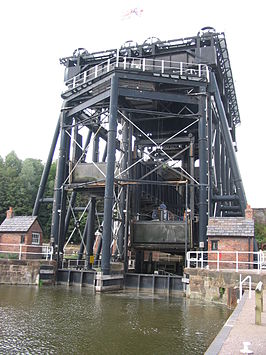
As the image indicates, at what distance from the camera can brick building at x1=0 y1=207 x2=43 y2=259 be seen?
76.7 feet

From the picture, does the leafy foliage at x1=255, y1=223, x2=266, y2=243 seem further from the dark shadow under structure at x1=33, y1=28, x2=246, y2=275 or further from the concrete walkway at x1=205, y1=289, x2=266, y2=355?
the concrete walkway at x1=205, y1=289, x2=266, y2=355

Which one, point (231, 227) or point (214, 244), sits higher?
point (231, 227)

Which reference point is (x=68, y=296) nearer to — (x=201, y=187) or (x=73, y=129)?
(x=201, y=187)

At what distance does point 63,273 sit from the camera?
22156 mm

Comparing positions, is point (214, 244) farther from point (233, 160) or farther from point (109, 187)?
point (233, 160)

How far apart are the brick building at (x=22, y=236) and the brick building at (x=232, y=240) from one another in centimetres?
1042

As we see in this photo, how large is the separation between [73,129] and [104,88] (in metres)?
3.98

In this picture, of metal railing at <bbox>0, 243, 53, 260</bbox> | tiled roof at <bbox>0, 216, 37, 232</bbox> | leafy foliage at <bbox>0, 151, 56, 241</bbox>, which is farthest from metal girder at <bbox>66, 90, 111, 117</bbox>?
leafy foliage at <bbox>0, 151, 56, 241</bbox>

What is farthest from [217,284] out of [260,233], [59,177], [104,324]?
A: [260,233]

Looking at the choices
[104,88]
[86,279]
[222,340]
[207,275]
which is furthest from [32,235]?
[222,340]

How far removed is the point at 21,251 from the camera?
23281mm

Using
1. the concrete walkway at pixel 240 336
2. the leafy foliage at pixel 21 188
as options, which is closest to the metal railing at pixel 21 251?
the concrete walkway at pixel 240 336

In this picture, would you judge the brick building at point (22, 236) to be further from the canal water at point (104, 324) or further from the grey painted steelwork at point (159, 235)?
the canal water at point (104, 324)

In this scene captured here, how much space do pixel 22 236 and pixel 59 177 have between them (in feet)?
14.4
